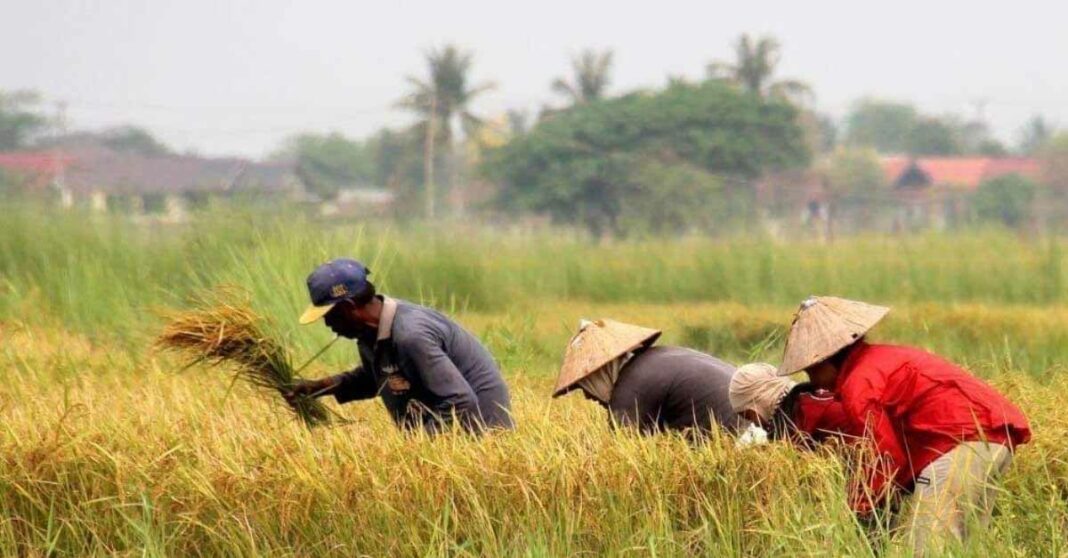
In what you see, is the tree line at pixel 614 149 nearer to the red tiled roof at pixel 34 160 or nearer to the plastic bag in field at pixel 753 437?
the red tiled roof at pixel 34 160

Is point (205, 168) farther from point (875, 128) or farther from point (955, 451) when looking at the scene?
point (875, 128)

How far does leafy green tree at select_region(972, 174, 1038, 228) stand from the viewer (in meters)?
37.2

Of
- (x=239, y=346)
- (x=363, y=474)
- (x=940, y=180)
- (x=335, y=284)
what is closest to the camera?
(x=363, y=474)

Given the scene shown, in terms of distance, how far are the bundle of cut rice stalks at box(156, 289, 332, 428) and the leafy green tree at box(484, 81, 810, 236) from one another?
28063mm

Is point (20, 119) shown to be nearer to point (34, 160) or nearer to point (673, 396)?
point (34, 160)

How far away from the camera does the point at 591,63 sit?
4412 centimetres

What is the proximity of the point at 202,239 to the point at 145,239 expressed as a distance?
1655 millimetres

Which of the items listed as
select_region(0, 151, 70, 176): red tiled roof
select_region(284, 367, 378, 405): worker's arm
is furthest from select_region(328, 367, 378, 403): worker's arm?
select_region(0, 151, 70, 176): red tiled roof

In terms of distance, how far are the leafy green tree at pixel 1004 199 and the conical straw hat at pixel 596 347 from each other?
3183 centimetres

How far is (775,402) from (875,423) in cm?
51

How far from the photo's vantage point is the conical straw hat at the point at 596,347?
592 cm

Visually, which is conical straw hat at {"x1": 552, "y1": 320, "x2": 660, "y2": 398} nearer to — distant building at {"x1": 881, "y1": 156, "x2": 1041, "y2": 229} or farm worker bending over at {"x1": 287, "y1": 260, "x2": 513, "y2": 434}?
farm worker bending over at {"x1": 287, "y1": 260, "x2": 513, "y2": 434}

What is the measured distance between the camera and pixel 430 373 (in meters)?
6.09

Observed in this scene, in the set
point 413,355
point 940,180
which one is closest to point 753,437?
point 413,355
